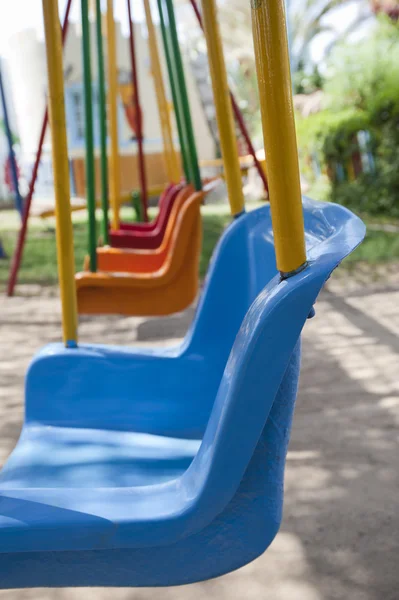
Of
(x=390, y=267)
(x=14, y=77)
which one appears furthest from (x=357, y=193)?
(x=14, y=77)

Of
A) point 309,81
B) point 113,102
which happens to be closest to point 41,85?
point 309,81

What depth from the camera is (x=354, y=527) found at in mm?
1702

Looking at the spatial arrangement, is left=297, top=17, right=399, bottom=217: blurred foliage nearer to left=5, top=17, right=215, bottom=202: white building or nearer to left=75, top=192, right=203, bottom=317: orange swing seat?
left=75, top=192, right=203, bottom=317: orange swing seat

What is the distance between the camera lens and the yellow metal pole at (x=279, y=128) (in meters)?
0.78

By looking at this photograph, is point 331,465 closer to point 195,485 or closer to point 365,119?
point 195,485

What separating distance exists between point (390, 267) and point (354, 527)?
3660mm

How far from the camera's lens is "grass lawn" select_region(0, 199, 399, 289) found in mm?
5724

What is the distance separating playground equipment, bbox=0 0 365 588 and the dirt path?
1.06 ft

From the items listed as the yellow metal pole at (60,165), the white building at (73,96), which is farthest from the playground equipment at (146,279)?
the white building at (73,96)

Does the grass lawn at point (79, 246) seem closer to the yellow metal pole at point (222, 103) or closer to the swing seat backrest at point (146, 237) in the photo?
the swing seat backrest at point (146, 237)

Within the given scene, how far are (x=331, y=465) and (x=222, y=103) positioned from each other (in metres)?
0.99

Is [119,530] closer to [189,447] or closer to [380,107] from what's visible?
[189,447]

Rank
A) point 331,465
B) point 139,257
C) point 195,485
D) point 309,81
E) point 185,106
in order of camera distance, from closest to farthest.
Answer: point 195,485, point 331,465, point 185,106, point 139,257, point 309,81

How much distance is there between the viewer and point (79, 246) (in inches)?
298
